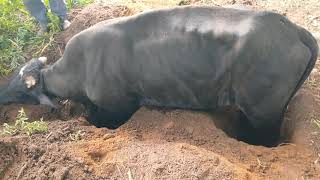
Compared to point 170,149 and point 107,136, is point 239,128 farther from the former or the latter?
point 107,136

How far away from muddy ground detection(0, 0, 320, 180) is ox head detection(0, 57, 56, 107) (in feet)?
2.89

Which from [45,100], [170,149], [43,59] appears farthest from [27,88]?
[170,149]

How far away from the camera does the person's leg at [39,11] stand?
749cm

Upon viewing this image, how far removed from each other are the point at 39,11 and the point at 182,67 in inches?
108

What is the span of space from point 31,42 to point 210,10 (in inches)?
129

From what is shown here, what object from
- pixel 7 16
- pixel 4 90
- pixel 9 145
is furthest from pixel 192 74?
pixel 7 16

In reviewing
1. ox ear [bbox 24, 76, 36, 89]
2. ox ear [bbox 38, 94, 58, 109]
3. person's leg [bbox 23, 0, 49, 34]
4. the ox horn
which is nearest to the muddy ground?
ox ear [bbox 38, 94, 58, 109]

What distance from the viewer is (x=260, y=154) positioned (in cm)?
547

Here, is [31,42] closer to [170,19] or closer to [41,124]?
[41,124]

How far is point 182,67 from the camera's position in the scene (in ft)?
19.6

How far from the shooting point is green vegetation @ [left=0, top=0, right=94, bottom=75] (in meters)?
7.73

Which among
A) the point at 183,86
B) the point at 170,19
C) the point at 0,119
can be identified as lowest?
the point at 0,119

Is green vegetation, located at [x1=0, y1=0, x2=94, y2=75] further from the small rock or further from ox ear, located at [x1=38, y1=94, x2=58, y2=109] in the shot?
the small rock

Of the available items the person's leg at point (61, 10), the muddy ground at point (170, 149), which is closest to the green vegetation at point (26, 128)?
the muddy ground at point (170, 149)
